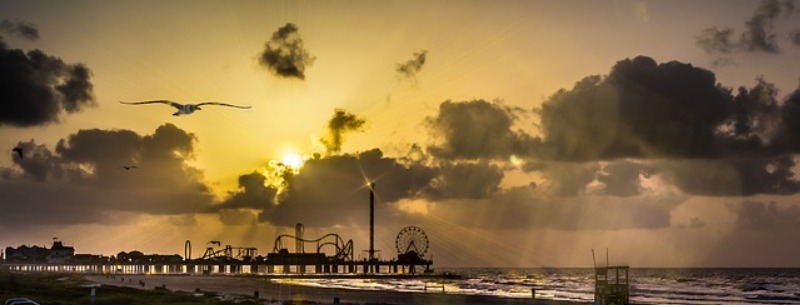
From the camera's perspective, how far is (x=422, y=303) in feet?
311

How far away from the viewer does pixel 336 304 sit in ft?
257

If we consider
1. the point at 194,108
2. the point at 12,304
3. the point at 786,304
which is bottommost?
the point at 786,304

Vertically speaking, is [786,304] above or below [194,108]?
below

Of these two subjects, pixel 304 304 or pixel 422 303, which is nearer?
pixel 304 304

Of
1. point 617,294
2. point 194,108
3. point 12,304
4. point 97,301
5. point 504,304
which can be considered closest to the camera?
point 12,304

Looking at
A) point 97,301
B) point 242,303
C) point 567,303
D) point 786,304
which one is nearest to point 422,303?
point 567,303

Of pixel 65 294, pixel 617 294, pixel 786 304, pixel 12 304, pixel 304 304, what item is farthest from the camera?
pixel 786 304

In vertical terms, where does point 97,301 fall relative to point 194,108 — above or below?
below

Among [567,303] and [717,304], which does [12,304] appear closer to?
[567,303]

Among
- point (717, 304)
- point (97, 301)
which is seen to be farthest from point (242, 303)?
point (717, 304)

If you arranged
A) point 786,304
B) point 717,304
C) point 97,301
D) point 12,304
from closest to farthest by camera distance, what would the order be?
point 12,304
point 97,301
point 717,304
point 786,304

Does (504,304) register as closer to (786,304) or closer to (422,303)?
(422,303)

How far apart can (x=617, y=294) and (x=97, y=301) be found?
38957 millimetres

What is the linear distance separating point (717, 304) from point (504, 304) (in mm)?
34061
